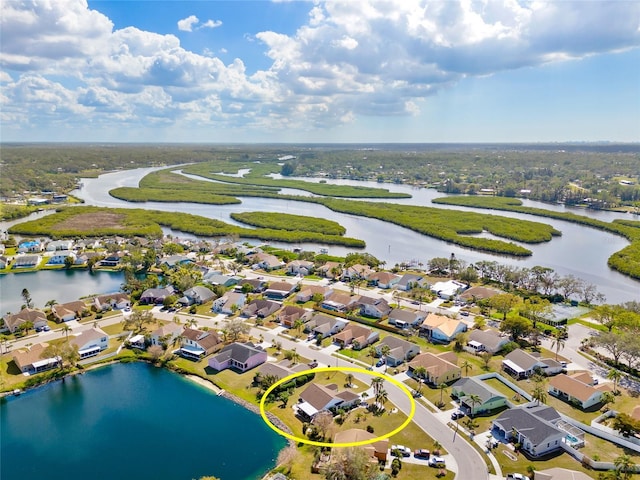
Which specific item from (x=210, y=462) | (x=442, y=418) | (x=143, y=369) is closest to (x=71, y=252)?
(x=143, y=369)

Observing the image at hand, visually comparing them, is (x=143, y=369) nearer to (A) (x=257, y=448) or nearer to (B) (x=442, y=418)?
(A) (x=257, y=448)

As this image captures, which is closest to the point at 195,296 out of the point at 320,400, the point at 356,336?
the point at 356,336

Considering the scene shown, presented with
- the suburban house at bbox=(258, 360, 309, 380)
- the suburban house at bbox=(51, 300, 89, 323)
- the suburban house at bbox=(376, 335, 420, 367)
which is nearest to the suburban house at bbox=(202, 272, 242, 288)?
the suburban house at bbox=(51, 300, 89, 323)

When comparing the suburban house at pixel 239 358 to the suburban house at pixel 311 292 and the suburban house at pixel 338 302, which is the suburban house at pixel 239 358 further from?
the suburban house at pixel 311 292

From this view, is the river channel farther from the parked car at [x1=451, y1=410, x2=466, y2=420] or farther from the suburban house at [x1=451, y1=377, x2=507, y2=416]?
the parked car at [x1=451, y1=410, x2=466, y2=420]

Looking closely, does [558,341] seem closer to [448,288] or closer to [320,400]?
[448,288]

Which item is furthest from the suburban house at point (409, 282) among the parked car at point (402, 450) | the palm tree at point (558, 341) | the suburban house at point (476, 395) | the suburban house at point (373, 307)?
the parked car at point (402, 450)
